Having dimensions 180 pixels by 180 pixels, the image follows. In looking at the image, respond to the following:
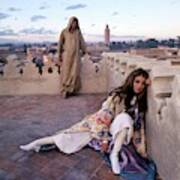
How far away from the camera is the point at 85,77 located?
8.88m

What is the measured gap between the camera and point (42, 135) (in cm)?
473

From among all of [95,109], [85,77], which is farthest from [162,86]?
[85,77]

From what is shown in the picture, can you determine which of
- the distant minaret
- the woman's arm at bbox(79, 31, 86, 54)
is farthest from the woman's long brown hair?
the distant minaret

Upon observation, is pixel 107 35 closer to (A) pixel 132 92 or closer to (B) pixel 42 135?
(B) pixel 42 135

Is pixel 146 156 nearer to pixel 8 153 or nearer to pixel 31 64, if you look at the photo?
pixel 8 153

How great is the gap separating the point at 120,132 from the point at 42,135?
141cm

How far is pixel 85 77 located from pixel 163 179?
19.3 feet

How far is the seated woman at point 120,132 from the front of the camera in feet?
11.6

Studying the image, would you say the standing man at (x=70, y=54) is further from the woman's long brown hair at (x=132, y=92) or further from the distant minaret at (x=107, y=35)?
the distant minaret at (x=107, y=35)

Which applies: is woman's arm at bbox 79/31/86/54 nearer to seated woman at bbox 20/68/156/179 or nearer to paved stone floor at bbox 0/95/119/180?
paved stone floor at bbox 0/95/119/180

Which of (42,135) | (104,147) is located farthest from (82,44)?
(104,147)

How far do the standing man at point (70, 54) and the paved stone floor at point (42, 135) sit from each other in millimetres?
319

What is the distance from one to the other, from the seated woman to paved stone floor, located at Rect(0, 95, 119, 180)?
0.36 feet

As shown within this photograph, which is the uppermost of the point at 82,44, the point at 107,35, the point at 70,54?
the point at 107,35
